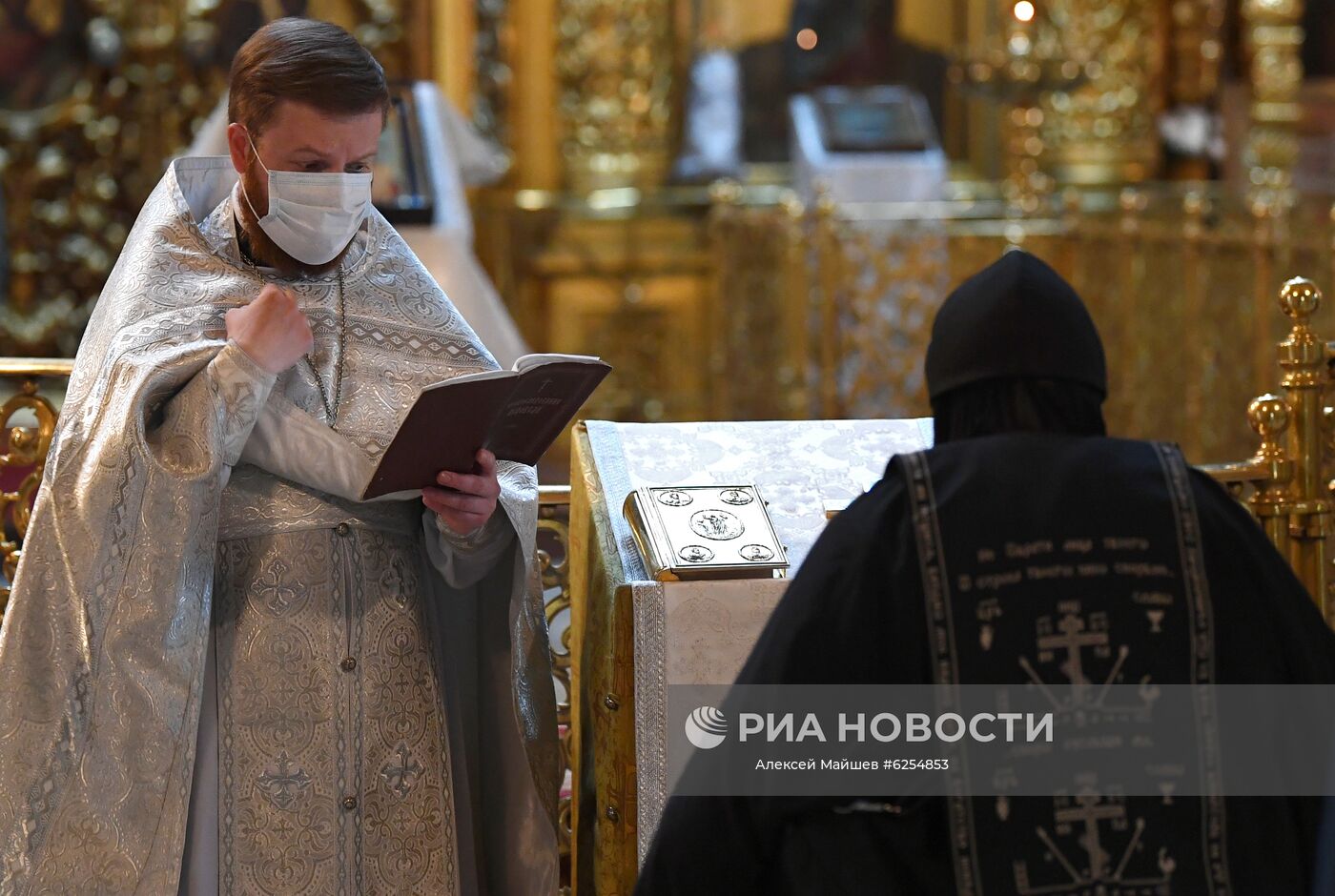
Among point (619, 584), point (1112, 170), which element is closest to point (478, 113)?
point (1112, 170)

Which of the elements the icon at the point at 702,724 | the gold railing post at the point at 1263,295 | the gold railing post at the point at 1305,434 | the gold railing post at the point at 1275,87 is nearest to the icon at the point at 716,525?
the icon at the point at 702,724

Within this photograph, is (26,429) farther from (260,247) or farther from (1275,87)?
(1275,87)

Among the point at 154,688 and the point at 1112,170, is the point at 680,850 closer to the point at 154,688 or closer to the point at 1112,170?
the point at 154,688

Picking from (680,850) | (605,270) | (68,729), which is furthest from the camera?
(605,270)

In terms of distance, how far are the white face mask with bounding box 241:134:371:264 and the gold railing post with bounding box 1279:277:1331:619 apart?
1.82 m

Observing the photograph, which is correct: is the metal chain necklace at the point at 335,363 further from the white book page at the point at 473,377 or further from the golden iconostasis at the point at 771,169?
the golden iconostasis at the point at 771,169

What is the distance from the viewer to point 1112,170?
10070 mm

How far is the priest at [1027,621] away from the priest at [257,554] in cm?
62

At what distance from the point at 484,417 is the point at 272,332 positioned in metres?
0.28

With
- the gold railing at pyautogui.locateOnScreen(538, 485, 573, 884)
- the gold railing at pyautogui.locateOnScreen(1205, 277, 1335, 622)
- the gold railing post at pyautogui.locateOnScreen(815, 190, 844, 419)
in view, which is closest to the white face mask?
the gold railing at pyautogui.locateOnScreen(538, 485, 573, 884)

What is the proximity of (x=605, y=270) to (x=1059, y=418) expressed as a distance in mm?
7555

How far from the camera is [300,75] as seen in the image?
2160 millimetres

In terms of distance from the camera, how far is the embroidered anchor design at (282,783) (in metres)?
2.23

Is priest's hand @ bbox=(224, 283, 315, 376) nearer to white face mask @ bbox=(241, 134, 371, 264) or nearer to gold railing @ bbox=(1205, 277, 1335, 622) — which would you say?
white face mask @ bbox=(241, 134, 371, 264)
